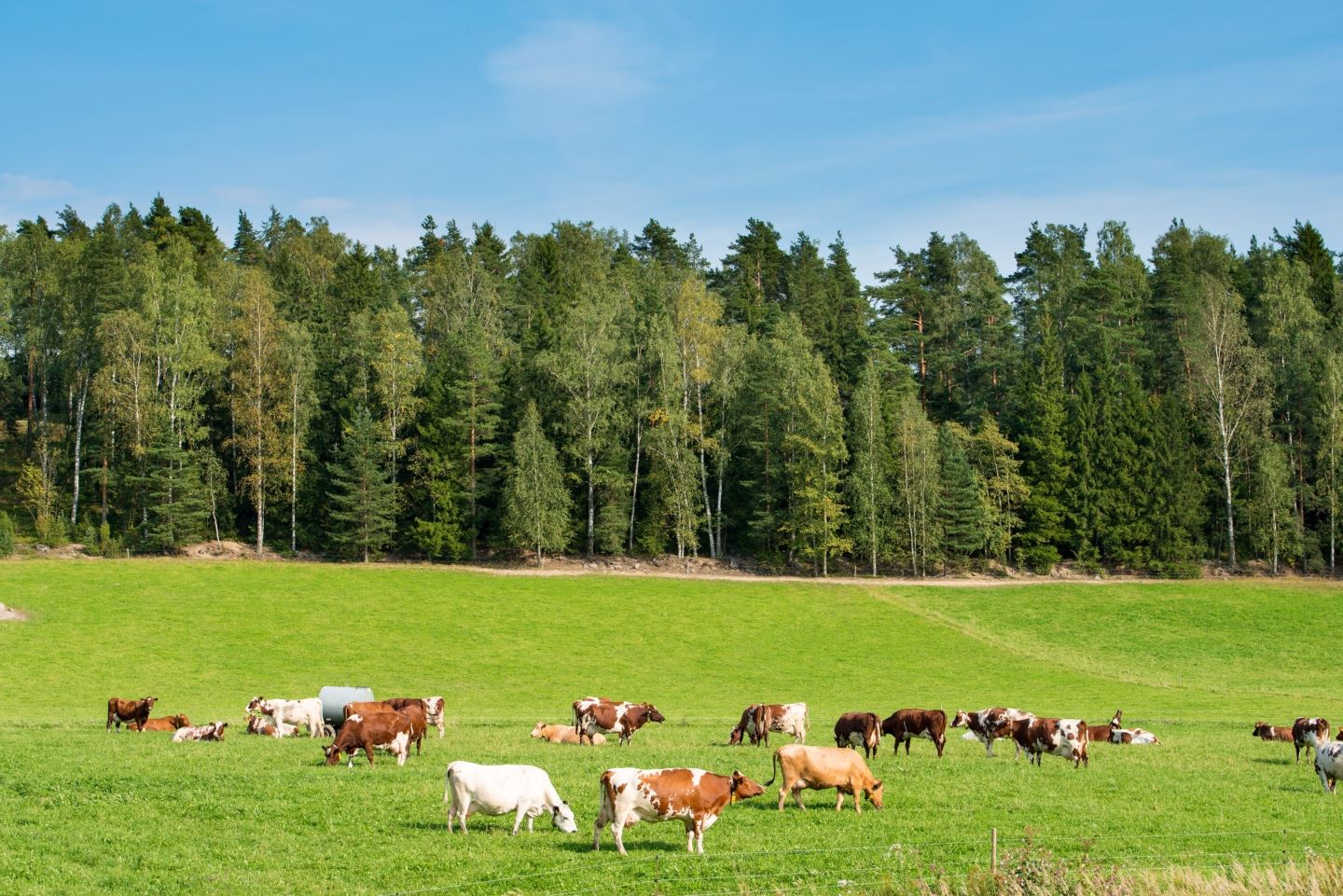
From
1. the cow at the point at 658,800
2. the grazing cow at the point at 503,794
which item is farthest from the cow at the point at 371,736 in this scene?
the cow at the point at 658,800

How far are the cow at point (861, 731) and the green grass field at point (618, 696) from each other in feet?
2.22

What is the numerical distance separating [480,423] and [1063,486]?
4033 centimetres

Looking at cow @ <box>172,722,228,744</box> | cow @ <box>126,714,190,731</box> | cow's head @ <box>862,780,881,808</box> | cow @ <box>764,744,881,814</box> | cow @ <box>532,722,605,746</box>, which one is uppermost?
cow @ <box>764,744,881,814</box>

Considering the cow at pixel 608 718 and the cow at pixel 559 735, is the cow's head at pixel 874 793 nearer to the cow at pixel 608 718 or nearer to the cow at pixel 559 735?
the cow at pixel 608 718

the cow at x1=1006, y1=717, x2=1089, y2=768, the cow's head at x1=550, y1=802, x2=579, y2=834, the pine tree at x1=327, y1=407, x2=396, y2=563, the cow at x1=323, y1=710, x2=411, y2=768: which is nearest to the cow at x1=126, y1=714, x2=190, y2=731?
the cow at x1=323, y1=710, x2=411, y2=768

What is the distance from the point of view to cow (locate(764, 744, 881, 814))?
658 inches

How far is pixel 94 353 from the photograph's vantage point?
269 ft

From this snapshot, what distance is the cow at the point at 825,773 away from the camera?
16.7 m

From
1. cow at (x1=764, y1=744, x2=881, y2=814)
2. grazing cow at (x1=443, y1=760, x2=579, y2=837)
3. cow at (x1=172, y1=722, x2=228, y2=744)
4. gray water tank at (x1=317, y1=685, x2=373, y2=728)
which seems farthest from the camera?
gray water tank at (x1=317, y1=685, x2=373, y2=728)

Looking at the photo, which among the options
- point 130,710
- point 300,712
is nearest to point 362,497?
point 130,710

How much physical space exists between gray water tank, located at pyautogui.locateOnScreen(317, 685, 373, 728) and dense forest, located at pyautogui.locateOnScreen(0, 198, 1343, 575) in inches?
1593

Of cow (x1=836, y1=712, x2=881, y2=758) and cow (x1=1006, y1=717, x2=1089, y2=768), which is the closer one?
cow (x1=1006, y1=717, x2=1089, y2=768)

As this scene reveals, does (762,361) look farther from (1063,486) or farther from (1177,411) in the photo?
(1177,411)

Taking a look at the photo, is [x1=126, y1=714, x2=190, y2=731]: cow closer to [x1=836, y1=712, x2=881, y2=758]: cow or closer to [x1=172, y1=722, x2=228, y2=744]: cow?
[x1=172, y1=722, x2=228, y2=744]: cow
